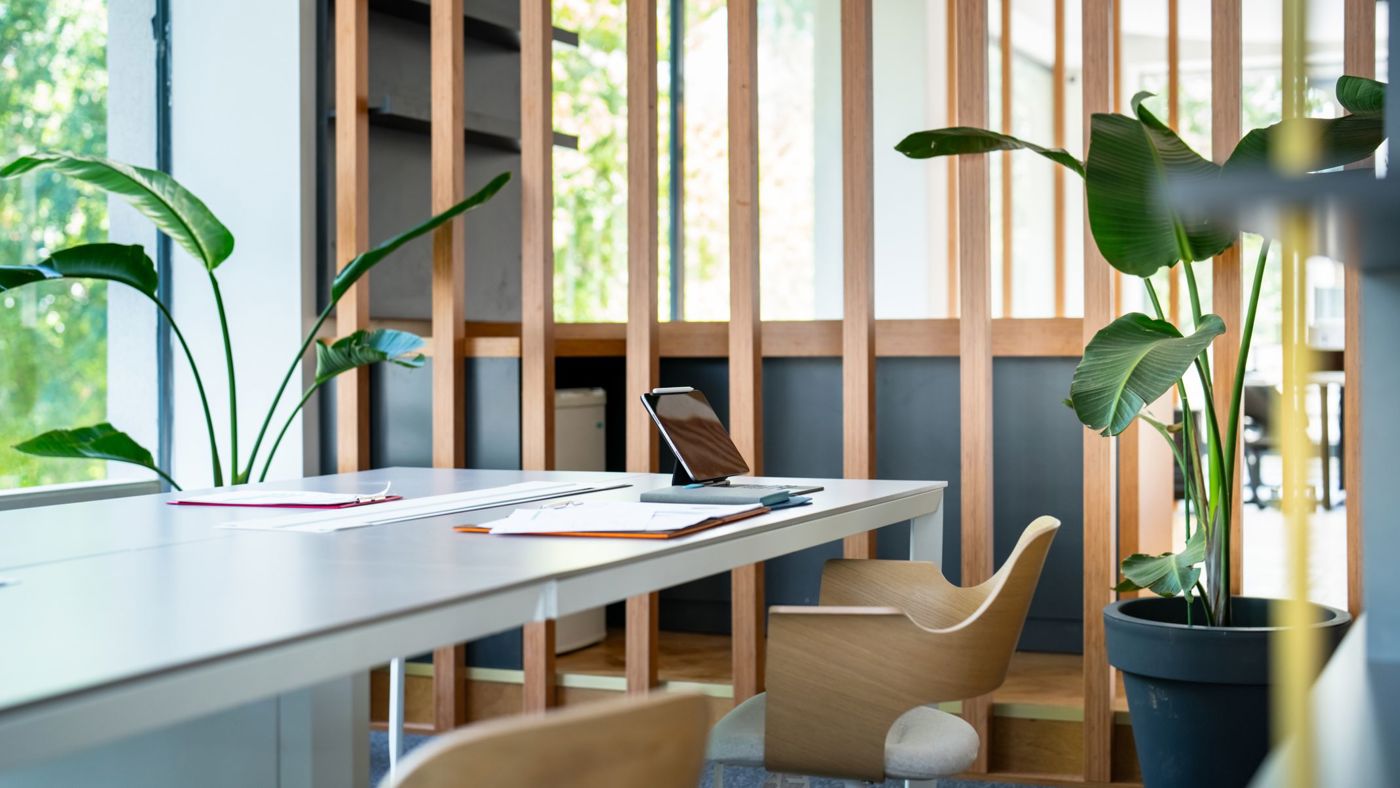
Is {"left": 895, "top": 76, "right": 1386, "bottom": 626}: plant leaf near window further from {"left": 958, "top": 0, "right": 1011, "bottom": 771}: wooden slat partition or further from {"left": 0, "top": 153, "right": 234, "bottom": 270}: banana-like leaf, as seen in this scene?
{"left": 0, "top": 153, "right": 234, "bottom": 270}: banana-like leaf

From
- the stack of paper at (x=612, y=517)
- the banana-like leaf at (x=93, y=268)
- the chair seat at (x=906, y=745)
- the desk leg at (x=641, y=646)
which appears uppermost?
the banana-like leaf at (x=93, y=268)

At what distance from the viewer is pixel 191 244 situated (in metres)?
3.58

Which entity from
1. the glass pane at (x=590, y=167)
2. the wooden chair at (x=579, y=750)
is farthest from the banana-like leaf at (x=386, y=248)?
the wooden chair at (x=579, y=750)

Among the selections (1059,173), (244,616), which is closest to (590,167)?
(1059,173)

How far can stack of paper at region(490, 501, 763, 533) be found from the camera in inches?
72.2

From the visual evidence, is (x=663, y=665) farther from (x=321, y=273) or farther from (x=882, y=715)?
(x=882, y=715)

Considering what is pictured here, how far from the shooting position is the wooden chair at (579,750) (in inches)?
37.9

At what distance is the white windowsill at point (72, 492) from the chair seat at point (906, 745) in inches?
96.9

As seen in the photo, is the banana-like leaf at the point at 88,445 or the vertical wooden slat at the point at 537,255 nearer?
the banana-like leaf at the point at 88,445

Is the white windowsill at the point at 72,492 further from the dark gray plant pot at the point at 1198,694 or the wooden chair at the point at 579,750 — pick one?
the wooden chair at the point at 579,750

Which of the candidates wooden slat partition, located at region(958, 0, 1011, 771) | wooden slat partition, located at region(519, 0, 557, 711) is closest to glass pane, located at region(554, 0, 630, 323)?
wooden slat partition, located at region(519, 0, 557, 711)

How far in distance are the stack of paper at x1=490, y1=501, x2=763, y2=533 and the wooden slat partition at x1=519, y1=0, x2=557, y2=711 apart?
4.94 feet

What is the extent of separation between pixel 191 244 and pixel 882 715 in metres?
2.47

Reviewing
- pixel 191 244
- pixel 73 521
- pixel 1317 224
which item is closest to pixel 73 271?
pixel 191 244
